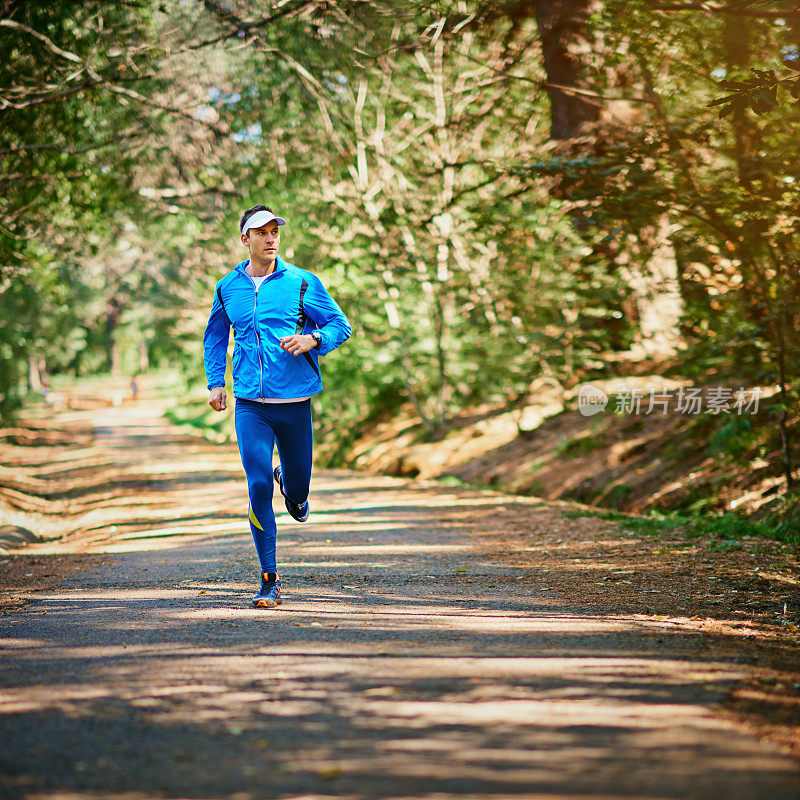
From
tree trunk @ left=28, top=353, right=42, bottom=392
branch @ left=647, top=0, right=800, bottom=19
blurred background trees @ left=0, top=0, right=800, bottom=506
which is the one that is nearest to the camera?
branch @ left=647, top=0, right=800, bottom=19

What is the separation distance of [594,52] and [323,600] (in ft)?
29.5

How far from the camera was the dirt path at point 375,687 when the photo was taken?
3.04 metres

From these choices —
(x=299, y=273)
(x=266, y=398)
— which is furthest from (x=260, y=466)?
(x=299, y=273)

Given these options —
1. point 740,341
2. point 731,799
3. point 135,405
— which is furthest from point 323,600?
point 135,405

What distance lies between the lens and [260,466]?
606 centimetres

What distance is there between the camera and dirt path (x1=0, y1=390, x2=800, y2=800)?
120 inches

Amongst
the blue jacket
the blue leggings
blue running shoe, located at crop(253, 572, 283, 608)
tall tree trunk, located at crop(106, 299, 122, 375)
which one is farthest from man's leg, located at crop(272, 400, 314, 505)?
tall tree trunk, located at crop(106, 299, 122, 375)

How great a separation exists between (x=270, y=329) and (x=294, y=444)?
2.68 feet

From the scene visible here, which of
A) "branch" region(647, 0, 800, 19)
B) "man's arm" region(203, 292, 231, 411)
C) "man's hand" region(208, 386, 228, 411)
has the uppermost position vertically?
"branch" region(647, 0, 800, 19)

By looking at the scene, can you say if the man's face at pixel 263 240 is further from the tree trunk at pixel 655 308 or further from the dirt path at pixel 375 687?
the tree trunk at pixel 655 308

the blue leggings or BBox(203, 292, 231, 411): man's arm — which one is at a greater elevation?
BBox(203, 292, 231, 411): man's arm

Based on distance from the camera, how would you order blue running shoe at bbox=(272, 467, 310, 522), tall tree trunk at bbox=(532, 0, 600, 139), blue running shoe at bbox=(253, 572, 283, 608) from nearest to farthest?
blue running shoe at bbox=(253, 572, 283, 608), blue running shoe at bbox=(272, 467, 310, 522), tall tree trunk at bbox=(532, 0, 600, 139)

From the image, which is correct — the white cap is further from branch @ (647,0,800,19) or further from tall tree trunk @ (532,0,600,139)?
tall tree trunk @ (532,0,600,139)

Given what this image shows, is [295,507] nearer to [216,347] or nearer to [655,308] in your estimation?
[216,347]
